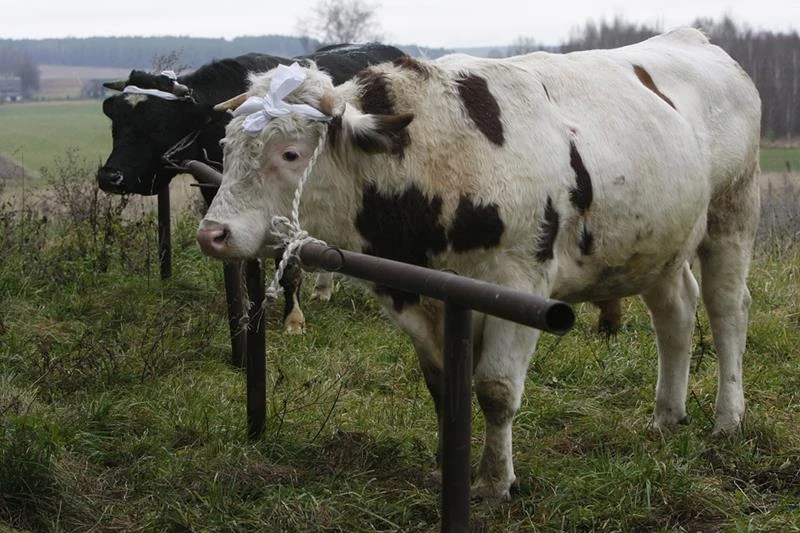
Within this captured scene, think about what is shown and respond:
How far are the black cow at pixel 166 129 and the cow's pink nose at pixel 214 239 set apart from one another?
3.77 meters

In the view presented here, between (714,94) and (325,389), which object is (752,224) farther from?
(325,389)

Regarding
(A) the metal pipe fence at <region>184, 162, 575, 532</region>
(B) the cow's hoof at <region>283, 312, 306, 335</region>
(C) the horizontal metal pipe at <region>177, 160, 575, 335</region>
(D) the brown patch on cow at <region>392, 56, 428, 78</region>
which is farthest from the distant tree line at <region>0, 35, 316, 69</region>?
(A) the metal pipe fence at <region>184, 162, 575, 532</region>

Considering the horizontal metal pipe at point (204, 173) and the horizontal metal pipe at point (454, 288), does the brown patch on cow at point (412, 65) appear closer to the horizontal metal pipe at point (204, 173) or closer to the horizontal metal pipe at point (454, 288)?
the horizontal metal pipe at point (454, 288)

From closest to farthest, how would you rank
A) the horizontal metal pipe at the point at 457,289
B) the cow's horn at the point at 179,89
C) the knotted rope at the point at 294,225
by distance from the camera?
1. the horizontal metal pipe at the point at 457,289
2. the knotted rope at the point at 294,225
3. the cow's horn at the point at 179,89

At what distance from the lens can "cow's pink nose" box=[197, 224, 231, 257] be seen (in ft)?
12.1

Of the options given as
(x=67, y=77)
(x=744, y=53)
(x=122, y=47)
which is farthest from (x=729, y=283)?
(x=122, y=47)

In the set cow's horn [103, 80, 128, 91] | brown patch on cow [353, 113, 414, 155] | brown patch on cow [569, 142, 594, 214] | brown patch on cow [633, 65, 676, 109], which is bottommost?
brown patch on cow [569, 142, 594, 214]

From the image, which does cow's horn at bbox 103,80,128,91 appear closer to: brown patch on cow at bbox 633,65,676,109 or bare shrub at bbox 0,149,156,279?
bare shrub at bbox 0,149,156,279

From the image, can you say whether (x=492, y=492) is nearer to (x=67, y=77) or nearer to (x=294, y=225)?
(x=294, y=225)

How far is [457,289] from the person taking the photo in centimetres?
270

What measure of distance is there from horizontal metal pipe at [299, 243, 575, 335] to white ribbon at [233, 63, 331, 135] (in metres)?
0.57

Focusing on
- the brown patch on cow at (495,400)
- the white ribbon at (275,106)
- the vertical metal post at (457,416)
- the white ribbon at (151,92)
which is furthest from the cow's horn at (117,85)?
the vertical metal post at (457,416)

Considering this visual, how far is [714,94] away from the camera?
5.00 metres

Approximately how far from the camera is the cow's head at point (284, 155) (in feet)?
12.4
